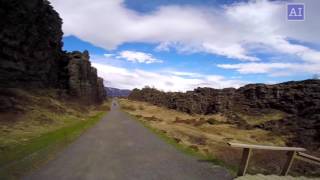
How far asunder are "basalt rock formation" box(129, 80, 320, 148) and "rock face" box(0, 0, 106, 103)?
3812 cm

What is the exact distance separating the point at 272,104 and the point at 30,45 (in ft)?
228

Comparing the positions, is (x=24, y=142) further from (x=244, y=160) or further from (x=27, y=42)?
(x=27, y=42)

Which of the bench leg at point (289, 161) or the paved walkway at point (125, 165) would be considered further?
the bench leg at point (289, 161)

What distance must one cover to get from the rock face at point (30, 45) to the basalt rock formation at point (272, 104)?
38.1 m

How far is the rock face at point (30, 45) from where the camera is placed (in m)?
49.4

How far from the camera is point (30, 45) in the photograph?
57.8 meters

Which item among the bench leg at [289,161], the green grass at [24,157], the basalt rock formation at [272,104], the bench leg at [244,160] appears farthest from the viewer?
the basalt rock formation at [272,104]

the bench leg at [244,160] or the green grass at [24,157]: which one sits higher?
the bench leg at [244,160]

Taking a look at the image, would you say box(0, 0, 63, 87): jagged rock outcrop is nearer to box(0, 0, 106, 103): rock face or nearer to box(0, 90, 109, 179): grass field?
box(0, 0, 106, 103): rock face

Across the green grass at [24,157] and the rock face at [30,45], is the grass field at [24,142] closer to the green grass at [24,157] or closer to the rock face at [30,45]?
the green grass at [24,157]

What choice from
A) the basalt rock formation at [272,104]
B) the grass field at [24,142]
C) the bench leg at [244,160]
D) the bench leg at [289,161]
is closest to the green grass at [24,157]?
the grass field at [24,142]

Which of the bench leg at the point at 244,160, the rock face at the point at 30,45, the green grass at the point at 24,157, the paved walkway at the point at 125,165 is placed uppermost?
the rock face at the point at 30,45

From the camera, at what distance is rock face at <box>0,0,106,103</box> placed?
49.4 m

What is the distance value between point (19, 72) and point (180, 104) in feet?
267
